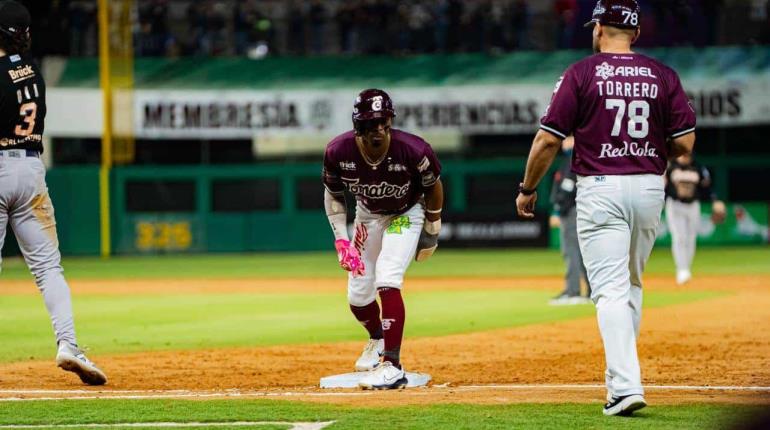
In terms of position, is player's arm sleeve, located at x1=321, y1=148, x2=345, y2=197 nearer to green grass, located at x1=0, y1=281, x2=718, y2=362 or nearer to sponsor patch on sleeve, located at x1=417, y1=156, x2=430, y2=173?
sponsor patch on sleeve, located at x1=417, y1=156, x2=430, y2=173

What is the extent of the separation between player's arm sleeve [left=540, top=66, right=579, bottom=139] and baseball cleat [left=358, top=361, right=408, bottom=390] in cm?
214

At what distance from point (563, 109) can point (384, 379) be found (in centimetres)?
228

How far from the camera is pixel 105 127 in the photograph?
30812 mm

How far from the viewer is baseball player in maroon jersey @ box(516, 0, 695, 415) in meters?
6.78

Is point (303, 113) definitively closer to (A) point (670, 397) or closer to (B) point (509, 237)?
(B) point (509, 237)

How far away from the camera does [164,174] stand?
3209cm

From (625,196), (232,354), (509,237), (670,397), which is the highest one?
(625,196)

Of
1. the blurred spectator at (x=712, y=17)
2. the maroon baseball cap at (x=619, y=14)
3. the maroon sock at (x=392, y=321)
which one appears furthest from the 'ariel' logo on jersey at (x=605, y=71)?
the blurred spectator at (x=712, y=17)

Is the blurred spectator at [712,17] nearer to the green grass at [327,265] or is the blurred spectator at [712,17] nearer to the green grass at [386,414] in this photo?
the green grass at [327,265]

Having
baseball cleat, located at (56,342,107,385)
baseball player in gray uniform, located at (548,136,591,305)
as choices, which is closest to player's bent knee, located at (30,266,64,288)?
baseball cleat, located at (56,342,107,385)

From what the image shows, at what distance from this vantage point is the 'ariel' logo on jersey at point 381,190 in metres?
8.38

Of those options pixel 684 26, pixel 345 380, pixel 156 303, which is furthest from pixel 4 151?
pixel 684 26

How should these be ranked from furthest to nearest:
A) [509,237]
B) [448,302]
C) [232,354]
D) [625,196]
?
[509,237] < [448,302] < [232,354] < [625,196]

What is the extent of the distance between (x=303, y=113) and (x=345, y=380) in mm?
24098
